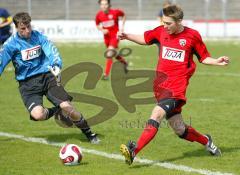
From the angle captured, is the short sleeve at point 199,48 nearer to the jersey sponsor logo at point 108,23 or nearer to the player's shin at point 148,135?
the player's shin at point 148,135

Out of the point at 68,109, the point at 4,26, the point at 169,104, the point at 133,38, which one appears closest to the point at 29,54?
the point at 68,109

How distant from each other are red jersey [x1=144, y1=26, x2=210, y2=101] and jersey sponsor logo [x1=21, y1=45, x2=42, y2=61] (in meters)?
1.98

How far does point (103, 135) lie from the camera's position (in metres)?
9.55

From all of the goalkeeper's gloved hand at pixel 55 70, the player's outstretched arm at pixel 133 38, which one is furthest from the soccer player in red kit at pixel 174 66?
the goalkeeper's gloved hand at pixel 55 70

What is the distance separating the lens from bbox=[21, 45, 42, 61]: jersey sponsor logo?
867cm

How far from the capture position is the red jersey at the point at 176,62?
757cm

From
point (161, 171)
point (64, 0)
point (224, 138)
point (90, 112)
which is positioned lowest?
point (64, 0)

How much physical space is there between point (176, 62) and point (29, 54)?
91.4 inches

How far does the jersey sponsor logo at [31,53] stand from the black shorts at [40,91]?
316 millimetres

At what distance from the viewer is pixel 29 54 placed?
870cm

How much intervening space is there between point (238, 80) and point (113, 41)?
4.02 m

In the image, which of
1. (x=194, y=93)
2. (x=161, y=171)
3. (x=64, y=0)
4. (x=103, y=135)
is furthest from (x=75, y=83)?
(x=64, y=0)

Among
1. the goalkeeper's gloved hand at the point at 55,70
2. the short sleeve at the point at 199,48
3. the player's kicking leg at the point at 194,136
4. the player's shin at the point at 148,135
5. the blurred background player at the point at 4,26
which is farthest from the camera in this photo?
the blurred background player at the point at 4,26

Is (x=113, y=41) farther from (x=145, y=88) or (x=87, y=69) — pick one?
(x=145, y=88)
